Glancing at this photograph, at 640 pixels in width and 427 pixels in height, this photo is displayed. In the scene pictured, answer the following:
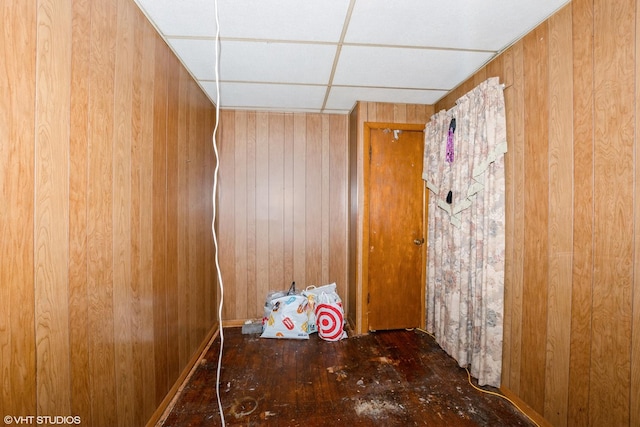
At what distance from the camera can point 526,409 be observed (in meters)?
1.71

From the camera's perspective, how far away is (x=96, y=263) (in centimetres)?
119

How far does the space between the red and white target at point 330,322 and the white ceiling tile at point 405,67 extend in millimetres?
2111

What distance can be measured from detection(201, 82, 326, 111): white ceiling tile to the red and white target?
2.08 m

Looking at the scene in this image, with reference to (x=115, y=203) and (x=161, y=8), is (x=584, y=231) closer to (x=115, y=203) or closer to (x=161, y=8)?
(x=115, y=203)

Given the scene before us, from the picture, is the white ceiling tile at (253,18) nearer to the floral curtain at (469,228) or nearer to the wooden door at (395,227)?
the floral curtain at (469,228)

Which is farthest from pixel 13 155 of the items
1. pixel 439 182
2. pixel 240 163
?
pixel 439 182

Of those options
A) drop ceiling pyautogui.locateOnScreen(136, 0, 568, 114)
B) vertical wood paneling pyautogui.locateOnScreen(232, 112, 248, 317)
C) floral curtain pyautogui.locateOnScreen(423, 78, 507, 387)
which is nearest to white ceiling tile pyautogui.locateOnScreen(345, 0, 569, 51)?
drop ceiling pyautogui.locateOnScreen(136, 0, 568, 114)

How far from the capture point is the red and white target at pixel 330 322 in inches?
105

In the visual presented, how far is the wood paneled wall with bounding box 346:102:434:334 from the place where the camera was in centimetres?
279

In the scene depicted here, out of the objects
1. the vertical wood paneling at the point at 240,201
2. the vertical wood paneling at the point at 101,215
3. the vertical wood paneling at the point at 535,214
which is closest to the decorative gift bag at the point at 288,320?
the vertical wood paneling at the point at 240,201

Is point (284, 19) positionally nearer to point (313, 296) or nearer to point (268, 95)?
point (268, 95)

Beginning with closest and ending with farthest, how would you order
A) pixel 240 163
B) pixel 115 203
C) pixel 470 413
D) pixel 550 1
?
1. pixel 115 203
2. pixel 550 1
3. pixel 470 413
4. pixel 240 163

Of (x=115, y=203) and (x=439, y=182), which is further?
(x=439, y=182)

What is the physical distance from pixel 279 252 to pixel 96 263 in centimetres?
205
